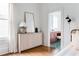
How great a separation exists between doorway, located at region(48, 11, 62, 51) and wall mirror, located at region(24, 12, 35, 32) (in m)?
0.19

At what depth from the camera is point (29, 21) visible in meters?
1.08

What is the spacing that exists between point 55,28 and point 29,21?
0.98ft

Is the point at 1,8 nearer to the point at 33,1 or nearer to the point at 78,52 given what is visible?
the point at 33,1

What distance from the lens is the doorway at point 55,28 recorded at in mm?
1019

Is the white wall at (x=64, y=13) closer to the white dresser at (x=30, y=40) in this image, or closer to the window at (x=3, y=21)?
the white dresser at (x=30, y=40)

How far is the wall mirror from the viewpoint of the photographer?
104 centimetres

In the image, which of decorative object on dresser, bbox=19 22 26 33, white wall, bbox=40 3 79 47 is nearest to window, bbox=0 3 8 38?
decorative object on dresser, bbox=19 22 26 33

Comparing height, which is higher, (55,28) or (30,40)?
(55,28)

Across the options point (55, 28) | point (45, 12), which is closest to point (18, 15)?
point (45, 12)

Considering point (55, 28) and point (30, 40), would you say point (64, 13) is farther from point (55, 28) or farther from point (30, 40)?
point (30, 40)

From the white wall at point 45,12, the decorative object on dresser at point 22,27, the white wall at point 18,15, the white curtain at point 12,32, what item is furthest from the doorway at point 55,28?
the white curtain at point 12,32

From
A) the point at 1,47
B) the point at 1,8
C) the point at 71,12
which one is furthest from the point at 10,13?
the point at 71,12

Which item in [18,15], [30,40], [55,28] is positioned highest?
[18,15]

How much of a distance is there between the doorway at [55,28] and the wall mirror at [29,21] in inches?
7.3
